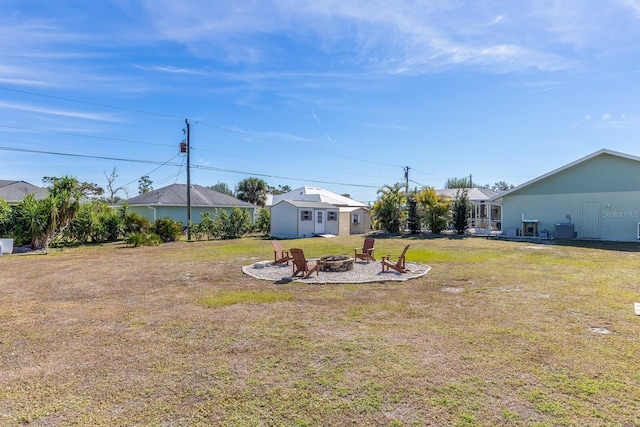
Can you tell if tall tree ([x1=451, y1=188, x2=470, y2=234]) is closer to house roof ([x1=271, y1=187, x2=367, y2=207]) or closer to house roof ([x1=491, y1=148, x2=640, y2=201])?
house roof ([x1=491, y1=148, x2=640, y2=201])

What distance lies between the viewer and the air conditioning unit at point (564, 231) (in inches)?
822

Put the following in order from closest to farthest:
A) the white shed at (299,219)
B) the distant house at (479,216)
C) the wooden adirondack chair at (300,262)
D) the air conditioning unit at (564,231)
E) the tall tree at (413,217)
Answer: the wooden adirondack chair at (300,262) < the air conditioning unit at (564,231) < the white shed at (299,219) < the tall tree at (413,217) < the distant house at (479,216)

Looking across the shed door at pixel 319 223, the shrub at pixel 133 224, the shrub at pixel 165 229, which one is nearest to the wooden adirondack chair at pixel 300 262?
the shrub at pixel 165 229

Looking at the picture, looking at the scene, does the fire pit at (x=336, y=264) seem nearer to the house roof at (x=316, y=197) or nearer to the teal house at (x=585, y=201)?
the teal house at (x=585, y=201)

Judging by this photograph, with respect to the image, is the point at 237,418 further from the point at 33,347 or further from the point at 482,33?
the point at 482,33

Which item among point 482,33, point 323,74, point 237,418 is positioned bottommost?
point 237,418

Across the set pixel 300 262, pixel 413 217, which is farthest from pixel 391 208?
pixel 300 262

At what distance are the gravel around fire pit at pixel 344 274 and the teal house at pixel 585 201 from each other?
619 inches

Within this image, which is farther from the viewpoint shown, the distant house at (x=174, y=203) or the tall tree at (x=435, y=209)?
the distant house at (x=174, y=203)

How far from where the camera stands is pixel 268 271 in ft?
34.2

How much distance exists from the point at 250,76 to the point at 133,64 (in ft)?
19.4

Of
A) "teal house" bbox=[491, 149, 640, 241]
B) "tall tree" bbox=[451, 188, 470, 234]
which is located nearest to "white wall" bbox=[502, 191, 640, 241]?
"teal house" bbox=[491, 149, 640, 241]

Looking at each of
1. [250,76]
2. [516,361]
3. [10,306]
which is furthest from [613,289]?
[250,76]

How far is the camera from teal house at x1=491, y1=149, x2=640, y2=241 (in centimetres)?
1947
